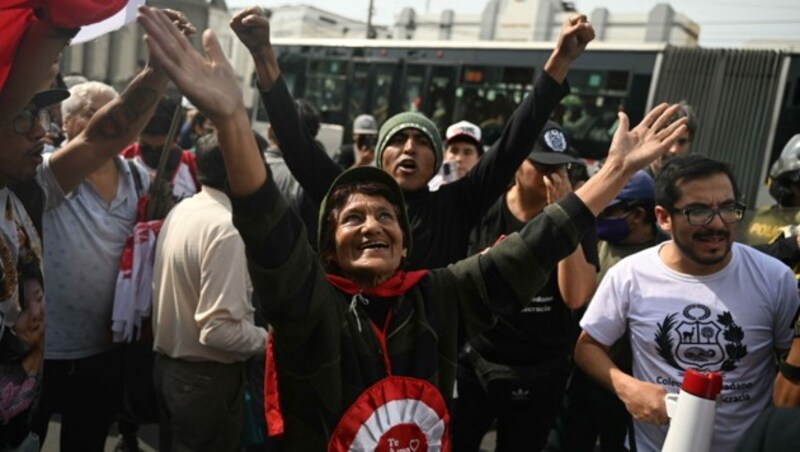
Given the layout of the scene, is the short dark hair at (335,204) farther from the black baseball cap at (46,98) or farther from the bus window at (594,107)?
the bus window at (594,107)

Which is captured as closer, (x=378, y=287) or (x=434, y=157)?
(x=378, y=287)

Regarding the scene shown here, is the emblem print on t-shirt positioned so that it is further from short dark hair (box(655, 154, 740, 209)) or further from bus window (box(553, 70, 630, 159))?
bus window (box(553, 70, 630, 159))

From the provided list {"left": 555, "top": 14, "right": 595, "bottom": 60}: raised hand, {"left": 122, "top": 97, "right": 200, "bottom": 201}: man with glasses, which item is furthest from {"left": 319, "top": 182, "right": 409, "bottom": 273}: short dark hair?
{"left": 122, "top": 97, "right": 200, "bottom": 201}: man with glasses

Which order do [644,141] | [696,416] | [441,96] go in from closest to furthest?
[696,416], [644,141], [441,96]

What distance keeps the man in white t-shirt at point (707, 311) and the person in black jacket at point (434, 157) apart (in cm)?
53

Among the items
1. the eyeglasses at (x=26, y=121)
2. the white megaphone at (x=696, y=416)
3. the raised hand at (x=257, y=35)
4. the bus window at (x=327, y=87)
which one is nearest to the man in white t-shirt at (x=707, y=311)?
the white megaphone at (x=696, y=416)

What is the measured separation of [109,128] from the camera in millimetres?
2412

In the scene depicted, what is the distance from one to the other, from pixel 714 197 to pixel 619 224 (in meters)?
0.92

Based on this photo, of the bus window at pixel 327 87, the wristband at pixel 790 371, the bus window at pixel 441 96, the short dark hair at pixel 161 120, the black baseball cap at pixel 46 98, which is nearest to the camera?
the wristband at pixel 790 371

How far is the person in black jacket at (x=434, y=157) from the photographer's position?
7.93 feet

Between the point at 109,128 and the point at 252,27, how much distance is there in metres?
0.66

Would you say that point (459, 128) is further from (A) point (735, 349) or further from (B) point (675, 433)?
(B) point (675, 433)

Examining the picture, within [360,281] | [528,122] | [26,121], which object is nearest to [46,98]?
[26,121]

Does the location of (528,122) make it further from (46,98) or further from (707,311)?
(46,98)
